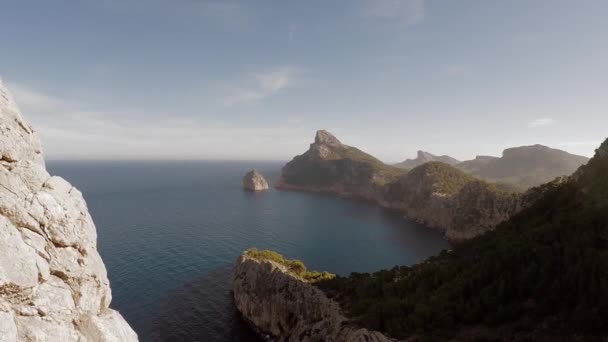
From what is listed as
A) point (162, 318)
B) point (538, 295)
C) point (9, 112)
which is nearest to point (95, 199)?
point (162, 318)

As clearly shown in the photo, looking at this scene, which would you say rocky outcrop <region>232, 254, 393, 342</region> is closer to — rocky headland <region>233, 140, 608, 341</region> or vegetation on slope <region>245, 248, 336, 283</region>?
rocky headland <region>233, 140, 608, 341</region>

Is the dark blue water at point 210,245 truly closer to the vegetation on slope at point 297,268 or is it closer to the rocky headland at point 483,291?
the rocky headland at point 483,291

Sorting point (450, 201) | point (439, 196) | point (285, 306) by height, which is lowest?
point (285, 306)

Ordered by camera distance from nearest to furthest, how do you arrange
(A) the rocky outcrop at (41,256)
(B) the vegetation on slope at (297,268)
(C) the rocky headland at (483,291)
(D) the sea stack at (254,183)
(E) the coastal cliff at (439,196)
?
(A) the rocky outcrop at (41,256) → (C) the rocky headland at (483,291) → (B) the vegetation on slope at (297,268) → (E) the coastal cliff at (439,196) → (D) the sea stack at (254,183)

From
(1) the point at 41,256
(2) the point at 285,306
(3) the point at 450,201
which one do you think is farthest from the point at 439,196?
(1) the point at 41,256

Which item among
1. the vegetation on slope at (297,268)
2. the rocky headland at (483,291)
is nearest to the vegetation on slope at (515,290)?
the rocky headland at (483,291)

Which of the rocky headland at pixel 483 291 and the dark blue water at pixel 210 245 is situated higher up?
the rocky headland at pixel 483 291

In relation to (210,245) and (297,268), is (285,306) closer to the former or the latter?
(297,268)
